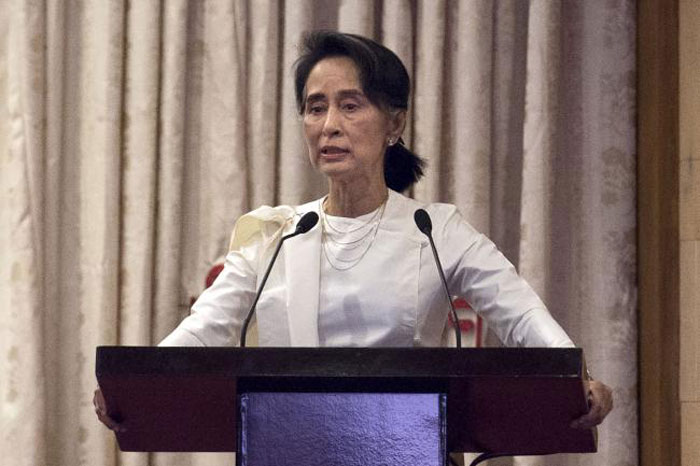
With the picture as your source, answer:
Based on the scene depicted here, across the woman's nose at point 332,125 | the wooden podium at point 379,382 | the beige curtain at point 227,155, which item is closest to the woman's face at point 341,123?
the woman's nose at point 332,125

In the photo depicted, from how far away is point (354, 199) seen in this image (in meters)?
2.43

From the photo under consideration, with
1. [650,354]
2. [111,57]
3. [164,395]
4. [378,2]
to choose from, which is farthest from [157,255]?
[164,395]

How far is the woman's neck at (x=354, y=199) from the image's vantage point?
7.96ft

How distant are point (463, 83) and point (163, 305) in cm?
115

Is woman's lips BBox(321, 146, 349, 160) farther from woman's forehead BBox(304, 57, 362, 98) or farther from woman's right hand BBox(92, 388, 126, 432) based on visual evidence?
woman's right hand BBox(92, 388, 126, 432)

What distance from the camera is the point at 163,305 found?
11.2 ft

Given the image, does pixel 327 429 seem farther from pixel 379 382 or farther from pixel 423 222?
pixel 423 222

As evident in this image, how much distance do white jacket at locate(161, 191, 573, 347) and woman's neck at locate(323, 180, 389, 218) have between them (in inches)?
1.4

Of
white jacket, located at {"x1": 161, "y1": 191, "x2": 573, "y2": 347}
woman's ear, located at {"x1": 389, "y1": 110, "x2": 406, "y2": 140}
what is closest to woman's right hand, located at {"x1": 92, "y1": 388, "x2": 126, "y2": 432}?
white jacket, located at {"x1": 161, "y1": 191, "x2": 573, "y2": 347}

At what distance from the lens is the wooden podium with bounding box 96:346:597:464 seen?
1.57 m

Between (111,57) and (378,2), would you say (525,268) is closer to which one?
(378,2)

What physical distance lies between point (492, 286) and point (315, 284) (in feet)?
1.22

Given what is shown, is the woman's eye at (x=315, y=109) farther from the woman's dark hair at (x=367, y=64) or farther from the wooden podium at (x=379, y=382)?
the wooden podium at (x=379, y=382)

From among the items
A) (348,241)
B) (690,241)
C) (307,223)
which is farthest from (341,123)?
(690,241)
